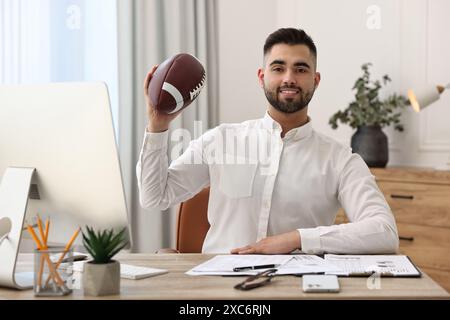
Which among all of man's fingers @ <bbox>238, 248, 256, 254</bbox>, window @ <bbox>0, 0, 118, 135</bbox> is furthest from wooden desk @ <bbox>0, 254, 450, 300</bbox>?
window @ <bbox>0, 0, 118, 135</bbox>

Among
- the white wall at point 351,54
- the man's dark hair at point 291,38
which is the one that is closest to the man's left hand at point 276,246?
the man's dark hair at point 291,38

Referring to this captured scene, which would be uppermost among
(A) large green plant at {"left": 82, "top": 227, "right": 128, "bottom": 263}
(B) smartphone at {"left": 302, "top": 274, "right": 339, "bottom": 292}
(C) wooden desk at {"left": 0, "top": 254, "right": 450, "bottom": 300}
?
(A) large green plant at {"left": 82, "top": 227, "right": 128, "bottom": 263}

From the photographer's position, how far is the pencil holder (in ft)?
4.21

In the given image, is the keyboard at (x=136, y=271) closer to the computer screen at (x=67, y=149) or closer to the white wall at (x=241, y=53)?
the computer screen at (x=67, y=149)

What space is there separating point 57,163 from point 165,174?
2.47ft

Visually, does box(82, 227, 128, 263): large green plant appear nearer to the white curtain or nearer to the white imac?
the white imac

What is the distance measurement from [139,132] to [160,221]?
0.52 metres

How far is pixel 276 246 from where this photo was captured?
68.7 inches

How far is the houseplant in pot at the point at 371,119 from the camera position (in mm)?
3441

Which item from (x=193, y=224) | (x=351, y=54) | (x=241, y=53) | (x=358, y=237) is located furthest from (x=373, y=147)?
(x=358, y=237)

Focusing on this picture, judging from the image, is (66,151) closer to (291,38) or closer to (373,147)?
(291,38)

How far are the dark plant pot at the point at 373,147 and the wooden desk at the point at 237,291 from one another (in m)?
2.03

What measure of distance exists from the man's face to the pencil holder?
3.60 feet
